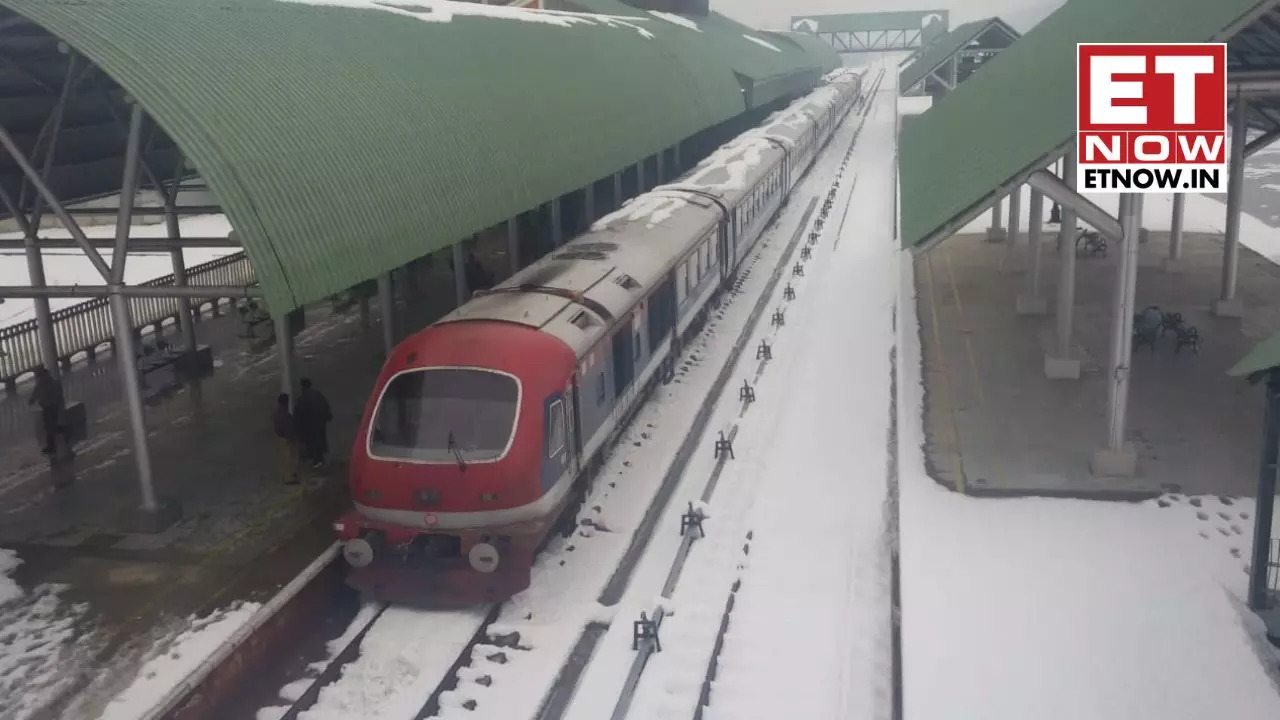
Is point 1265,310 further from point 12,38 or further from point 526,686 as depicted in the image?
point 12,38

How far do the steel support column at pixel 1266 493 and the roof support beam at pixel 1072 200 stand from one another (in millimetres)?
3652

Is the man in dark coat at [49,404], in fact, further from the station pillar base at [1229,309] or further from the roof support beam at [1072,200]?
the station pillar base at [1229,309]

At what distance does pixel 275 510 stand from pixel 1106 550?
1017 centimetres

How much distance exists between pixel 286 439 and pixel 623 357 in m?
4.76

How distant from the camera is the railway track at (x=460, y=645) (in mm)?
9594

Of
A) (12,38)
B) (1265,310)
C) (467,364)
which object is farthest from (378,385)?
(1265,310)

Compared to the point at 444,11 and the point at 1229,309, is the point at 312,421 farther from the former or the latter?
the point at 1229,309

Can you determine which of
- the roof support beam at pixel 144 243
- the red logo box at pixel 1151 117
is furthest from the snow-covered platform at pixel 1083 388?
the roof support beam at pixel 144 243

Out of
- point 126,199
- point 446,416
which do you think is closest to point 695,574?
point 446,416

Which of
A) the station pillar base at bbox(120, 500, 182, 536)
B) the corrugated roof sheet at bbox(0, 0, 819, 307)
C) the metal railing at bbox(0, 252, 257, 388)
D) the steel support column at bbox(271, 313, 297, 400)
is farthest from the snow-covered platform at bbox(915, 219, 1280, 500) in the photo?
the metal railing at bbox(0, 252, 257, 388)

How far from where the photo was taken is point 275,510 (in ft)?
44.6

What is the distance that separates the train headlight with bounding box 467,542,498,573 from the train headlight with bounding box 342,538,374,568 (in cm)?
115

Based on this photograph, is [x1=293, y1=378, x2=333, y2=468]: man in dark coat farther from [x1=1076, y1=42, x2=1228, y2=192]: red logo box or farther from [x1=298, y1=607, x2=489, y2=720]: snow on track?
[x1=1076, y1=42, x2=1228, y2=192]: red logo box

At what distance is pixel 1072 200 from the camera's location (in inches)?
527
